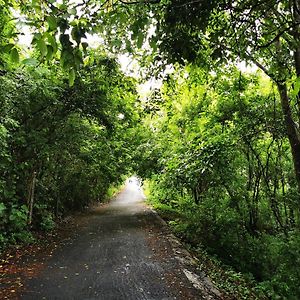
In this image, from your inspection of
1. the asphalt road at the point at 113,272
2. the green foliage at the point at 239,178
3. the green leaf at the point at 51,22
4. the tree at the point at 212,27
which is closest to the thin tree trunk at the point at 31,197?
the asphalt road at the point at 113,272

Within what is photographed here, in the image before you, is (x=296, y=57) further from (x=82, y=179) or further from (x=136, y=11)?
(x=82, y=179)

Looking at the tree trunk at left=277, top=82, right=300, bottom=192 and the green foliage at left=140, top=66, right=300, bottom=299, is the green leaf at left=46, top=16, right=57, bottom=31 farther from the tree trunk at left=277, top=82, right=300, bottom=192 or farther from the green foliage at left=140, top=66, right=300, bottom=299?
the tree trunk at left=277, top=82, right=300, bottom=192

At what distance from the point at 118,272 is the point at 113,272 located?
101mm

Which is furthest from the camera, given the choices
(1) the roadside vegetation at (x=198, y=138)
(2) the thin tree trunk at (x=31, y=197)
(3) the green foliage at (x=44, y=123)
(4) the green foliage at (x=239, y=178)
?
(2) the thin tree trunk at (x=31, y=197)

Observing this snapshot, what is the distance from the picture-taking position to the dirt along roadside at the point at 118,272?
557 centimetres

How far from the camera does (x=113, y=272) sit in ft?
22.2

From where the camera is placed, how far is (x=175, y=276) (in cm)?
641

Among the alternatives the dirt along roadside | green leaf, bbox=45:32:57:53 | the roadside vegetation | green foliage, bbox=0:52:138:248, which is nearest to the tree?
the roadside vegetation

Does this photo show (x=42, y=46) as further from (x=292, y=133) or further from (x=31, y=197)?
(x=31, y=197)

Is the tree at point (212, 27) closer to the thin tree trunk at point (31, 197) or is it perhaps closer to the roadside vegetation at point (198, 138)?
the roadside vegetation at point (198, 138)

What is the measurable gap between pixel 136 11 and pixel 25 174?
8.38m

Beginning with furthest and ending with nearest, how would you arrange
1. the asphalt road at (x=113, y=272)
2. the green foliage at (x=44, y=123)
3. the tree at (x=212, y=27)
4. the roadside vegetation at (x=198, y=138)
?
the green foliage at (x=44, y=123) → the roadside vegetation at (x=198, y=138) → the asphalt road at (x=113, y=272) → the tree at (x=212, y=27)

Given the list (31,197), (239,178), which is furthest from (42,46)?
(31,197)

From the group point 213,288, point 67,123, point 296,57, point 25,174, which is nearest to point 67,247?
point 25,174
